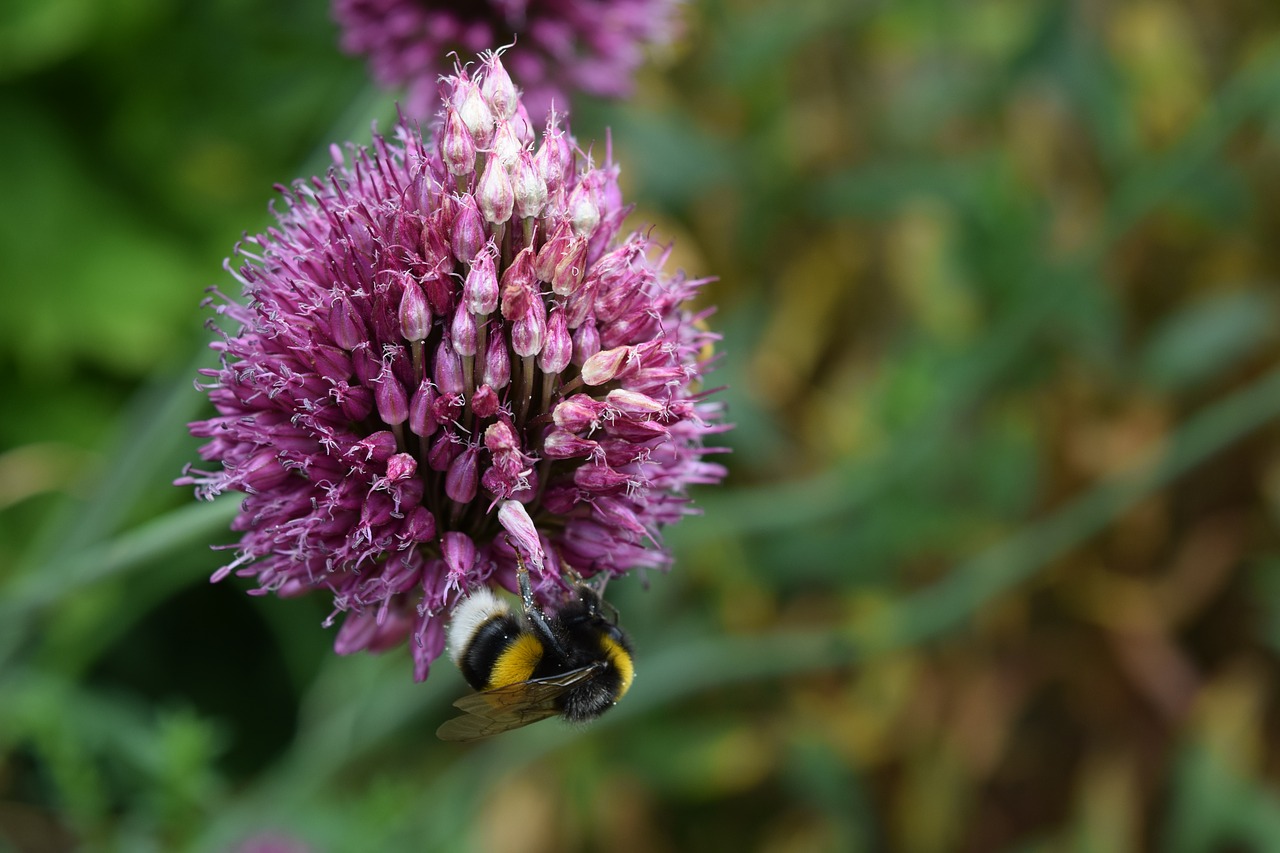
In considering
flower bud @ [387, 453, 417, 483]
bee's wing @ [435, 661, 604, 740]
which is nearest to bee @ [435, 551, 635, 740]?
bee's wing @ [435, 661, 604, 740]

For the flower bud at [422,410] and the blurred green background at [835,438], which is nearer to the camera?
the flower bud at [422,410]

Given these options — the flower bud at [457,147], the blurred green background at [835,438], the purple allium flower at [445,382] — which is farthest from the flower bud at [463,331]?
the blurred green background at [835,438]

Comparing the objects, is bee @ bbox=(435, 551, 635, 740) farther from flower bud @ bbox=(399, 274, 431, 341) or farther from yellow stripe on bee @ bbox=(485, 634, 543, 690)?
flower bud @ bbox=(399, 274, 431, 341)

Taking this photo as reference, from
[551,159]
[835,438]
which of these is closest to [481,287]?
[551,159]

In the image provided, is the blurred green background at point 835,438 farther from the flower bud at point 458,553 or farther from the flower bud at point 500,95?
the flower bud at point 500,95

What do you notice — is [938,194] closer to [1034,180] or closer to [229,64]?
[1034,180]
